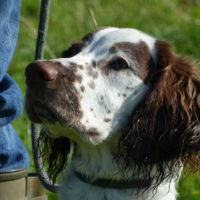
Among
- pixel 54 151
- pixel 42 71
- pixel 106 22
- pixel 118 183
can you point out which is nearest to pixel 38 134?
pixel 54 151

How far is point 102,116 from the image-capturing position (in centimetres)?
382

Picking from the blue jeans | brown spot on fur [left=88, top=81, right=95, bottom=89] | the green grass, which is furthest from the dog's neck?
the green grass

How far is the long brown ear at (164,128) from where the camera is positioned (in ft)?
12.9

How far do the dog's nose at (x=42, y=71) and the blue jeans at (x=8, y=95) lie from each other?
570 millimetres

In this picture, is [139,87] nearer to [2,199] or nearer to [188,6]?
[2,199]

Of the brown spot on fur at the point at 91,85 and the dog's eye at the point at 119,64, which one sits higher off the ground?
the dog's eye at the point at 119,64

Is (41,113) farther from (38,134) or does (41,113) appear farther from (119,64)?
(38,134)

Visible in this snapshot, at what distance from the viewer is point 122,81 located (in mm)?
3910

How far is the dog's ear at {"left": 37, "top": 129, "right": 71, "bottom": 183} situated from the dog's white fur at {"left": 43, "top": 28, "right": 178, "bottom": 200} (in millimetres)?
161

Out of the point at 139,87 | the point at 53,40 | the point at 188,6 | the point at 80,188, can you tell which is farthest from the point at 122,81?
the point at 188,6

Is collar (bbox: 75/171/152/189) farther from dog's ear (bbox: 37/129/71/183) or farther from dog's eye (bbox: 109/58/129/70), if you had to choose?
dog's eye (bbox: 109/58/129/70)

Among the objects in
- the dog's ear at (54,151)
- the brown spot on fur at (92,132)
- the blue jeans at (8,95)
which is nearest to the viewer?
the brown spot on fur at (92,132)

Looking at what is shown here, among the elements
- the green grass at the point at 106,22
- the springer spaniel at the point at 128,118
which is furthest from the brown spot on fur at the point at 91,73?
the green grass at the point at 106,22

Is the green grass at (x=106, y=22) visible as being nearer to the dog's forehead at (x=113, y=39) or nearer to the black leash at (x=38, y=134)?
the black leash at (x=38, y=134)
